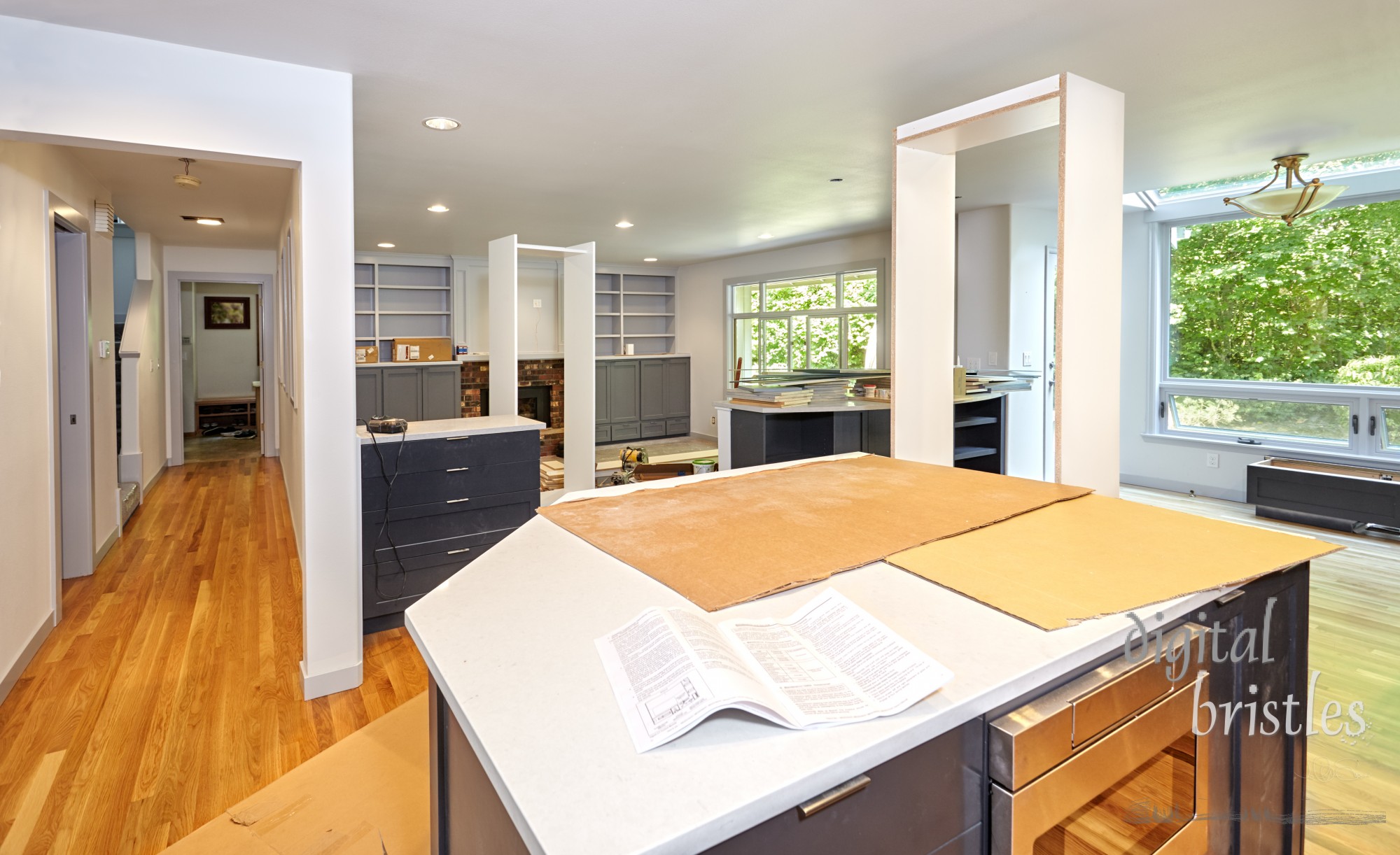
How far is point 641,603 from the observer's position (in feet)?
3.92

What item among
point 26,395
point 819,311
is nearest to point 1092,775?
point 26,395

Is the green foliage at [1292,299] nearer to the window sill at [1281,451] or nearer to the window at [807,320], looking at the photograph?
the window sill at [1281,451]

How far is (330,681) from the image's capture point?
2896mm

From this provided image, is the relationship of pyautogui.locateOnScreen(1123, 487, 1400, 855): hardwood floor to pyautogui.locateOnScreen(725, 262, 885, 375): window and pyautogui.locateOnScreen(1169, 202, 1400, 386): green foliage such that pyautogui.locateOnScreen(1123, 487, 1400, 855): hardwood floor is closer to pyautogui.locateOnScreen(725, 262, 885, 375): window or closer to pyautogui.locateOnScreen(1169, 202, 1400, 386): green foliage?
pyautogui.locateOnScreen(1169, 202, 1400, 386): green foliage

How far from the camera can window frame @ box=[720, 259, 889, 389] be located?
7.55m

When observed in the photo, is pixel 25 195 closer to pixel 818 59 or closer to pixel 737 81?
pixel 737 81

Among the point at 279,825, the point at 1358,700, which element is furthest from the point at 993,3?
the point at 279,825

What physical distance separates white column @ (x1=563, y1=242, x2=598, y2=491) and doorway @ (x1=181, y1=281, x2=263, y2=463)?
7.03m

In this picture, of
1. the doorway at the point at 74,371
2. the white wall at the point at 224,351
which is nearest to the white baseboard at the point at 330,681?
the doorway at the point at 74,371

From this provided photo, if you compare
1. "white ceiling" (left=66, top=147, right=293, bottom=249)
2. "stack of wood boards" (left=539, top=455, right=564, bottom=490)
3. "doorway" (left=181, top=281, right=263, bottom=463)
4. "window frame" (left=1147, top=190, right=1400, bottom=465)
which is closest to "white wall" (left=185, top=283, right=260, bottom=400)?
"doorway" (left=181, top=281, right=263, bottom=463)

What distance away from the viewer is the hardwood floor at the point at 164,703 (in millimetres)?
2133

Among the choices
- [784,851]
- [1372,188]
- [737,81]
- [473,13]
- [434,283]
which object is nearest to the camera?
[784,851]

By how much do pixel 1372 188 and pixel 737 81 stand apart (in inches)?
196

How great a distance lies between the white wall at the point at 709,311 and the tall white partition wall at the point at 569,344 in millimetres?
3720
